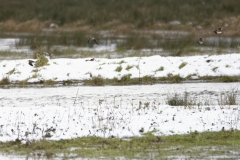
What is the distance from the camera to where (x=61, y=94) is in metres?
16.3

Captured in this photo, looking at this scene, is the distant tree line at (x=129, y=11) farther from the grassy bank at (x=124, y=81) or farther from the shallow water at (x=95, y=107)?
the shallow water at (x=95, y=107)

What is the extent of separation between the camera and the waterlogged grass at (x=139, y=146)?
29.9 ft

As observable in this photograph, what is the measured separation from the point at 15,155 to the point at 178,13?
26.9 m

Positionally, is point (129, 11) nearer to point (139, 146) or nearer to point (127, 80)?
point (127, 80)

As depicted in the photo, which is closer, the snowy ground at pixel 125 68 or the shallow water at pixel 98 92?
the shallow water at pixel 98 92

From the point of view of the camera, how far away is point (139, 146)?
378 inches

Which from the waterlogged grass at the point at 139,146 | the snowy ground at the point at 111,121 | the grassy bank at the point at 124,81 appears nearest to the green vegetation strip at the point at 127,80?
the grassy bank at the point at 124,81

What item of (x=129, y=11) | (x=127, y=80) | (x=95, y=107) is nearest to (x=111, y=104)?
(x=95, y=107)

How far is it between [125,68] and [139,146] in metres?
9.79

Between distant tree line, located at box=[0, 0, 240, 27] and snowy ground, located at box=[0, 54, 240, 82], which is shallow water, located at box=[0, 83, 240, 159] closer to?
snowy ground, located at box=[0, 54, 240, 82]

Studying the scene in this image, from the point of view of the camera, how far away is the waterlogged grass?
9.11 m

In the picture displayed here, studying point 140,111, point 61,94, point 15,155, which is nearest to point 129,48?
point 61,94

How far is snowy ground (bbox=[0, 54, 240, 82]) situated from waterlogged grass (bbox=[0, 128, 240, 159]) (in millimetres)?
8620

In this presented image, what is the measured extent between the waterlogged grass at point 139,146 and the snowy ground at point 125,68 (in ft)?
28.3
